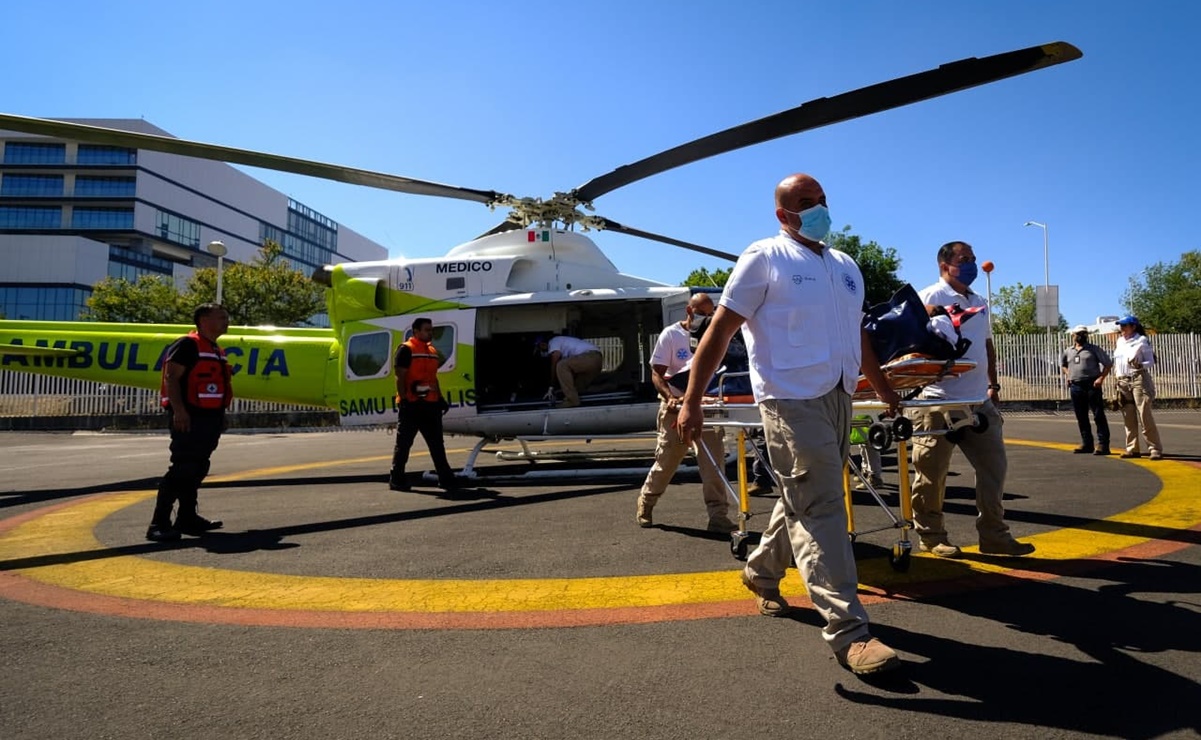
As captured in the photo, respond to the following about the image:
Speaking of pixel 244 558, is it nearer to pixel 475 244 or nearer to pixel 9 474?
pixel 475 244

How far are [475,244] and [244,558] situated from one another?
558 centimetres

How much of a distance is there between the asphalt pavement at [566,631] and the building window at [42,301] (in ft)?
207

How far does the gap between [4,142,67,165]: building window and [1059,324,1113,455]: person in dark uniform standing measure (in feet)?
259

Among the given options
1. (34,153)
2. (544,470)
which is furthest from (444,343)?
(34,153)

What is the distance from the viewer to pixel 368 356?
8.20 meters

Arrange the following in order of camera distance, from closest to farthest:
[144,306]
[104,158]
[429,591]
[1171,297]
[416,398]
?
[429,591] → [416,398] → [144,306] → [1171,297] → [104,158]

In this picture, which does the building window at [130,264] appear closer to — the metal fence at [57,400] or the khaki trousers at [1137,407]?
the metal fence at [57,400]

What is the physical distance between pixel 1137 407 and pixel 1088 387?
0.82 m

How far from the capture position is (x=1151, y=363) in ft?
26.1

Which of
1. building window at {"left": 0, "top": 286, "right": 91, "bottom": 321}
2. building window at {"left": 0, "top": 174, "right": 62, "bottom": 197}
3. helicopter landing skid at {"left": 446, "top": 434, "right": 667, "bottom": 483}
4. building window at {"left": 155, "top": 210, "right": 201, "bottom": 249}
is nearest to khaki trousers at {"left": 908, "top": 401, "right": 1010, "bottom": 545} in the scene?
helicopter landing skid at {"left": 446, "top": 434, "right": 667, "bottom": 483}

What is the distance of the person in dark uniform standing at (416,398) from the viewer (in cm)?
686

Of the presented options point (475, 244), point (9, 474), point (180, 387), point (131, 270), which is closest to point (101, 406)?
point (9, 474)

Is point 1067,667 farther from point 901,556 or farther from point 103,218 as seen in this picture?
point 103,218

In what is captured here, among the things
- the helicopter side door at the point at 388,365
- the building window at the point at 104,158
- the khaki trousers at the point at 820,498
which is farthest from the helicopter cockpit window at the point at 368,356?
the building window at the point at 104,158
